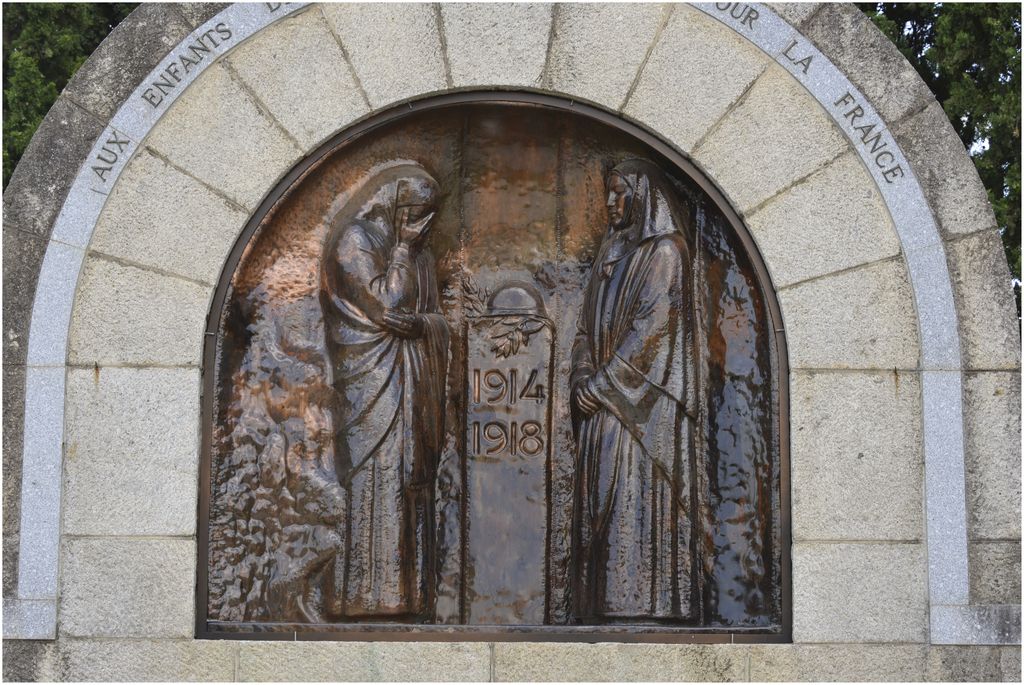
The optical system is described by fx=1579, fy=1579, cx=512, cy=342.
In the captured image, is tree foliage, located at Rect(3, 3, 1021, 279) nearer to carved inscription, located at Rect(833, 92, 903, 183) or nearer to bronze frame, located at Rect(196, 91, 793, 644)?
carved inscription, located at Rect(833, 92, 903, 183)

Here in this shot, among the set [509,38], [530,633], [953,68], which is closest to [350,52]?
[509,38]

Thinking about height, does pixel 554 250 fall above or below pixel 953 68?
below

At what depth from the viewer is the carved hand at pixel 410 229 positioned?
9.30 m

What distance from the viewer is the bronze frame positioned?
28.1 feet

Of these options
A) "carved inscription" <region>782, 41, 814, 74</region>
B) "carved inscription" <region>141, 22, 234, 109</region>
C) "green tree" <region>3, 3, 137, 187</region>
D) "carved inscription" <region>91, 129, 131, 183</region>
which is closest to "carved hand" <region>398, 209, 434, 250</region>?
"carved inscription" <region>141, 22, 234, 109</region>

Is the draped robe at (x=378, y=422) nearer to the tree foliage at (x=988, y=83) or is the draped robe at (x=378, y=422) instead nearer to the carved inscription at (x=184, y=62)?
the carved inscription at (x=184, y=62)

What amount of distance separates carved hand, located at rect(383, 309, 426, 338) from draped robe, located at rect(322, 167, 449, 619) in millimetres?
35

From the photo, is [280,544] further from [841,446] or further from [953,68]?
[953,68]

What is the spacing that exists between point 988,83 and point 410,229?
15.1 ft

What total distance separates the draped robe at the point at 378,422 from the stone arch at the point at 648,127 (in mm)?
766

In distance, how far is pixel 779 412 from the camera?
877 centimetres

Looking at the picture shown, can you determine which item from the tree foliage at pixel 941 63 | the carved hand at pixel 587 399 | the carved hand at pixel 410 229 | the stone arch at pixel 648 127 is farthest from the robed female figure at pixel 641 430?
the tree foliage at pixel 941 63

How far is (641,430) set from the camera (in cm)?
902

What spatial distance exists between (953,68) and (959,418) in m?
3.72
